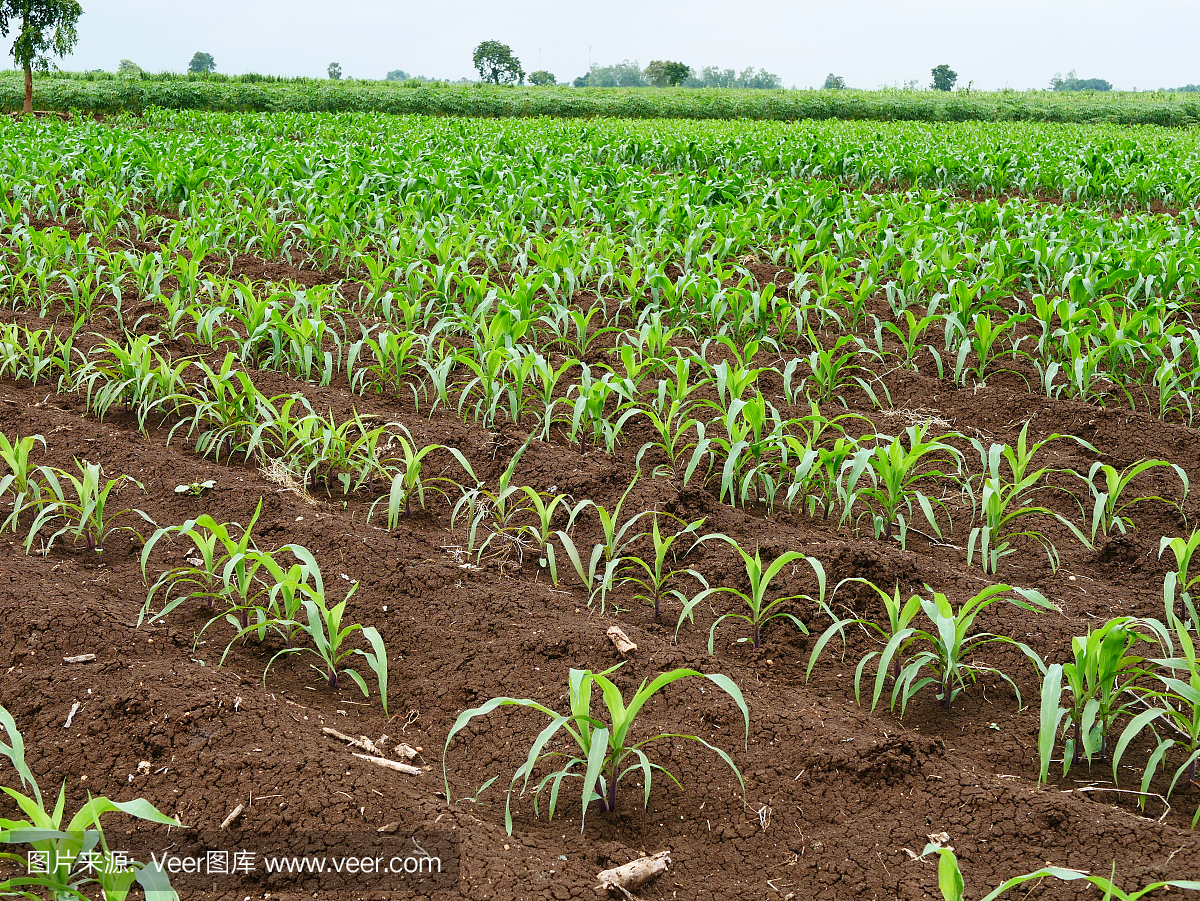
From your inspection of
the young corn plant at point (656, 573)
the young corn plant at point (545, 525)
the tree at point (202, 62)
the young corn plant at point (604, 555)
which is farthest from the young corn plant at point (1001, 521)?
the tree at point (202, 62)

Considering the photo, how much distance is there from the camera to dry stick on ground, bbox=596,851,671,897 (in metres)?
1.62

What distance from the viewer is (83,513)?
2.69m

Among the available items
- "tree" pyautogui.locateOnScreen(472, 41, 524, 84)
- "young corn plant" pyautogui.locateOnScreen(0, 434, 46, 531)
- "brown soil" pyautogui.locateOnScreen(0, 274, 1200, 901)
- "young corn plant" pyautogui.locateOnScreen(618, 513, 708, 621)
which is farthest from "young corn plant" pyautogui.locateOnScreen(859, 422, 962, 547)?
"tree" pyautogui.locateOnScreen(472, 41, 524, 84)

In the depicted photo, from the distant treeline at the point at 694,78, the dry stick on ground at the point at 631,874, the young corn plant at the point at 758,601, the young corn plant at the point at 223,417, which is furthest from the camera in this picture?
the distant treeline at the point at 694,78

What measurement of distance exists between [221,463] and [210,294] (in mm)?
2372

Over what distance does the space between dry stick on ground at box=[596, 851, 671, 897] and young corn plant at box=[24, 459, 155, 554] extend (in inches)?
70.1

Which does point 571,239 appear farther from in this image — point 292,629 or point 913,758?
point 913,758

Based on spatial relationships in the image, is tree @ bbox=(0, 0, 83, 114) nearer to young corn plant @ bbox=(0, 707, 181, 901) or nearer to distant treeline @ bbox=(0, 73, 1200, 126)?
distant treeline @ bbox=(0, 73, 1200, 126)

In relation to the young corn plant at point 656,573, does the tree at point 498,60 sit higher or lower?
higher

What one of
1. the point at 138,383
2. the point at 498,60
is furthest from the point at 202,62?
the point at 138,383

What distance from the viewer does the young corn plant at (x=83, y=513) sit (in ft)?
8.73

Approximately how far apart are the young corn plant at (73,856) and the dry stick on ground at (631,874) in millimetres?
770

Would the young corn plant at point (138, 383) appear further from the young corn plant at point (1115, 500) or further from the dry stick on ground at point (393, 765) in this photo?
the young corn plant at point (1115, 500)

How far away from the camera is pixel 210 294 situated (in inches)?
212
